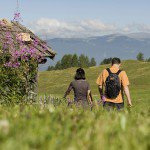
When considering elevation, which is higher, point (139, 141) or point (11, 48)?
point (11, 48)

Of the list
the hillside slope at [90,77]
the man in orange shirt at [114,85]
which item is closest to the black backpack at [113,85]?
the man in orange shirt at [114,85]

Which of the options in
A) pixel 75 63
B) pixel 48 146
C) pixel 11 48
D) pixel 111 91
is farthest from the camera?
pixel 75 63

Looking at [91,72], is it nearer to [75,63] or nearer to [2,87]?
[75,63]

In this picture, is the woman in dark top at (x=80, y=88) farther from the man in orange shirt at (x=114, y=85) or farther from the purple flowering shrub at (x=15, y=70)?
the purple flowering shrub at (x=15, y=70)

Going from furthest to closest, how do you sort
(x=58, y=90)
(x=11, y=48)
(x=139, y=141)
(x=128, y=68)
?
(x=128, y=68) → (x=58, y=90) → (x=11, y=48) → (x=139, y=141)

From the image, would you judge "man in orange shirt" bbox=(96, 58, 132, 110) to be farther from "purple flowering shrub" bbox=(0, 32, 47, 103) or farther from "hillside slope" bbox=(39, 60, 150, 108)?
"hillside slope" bbox=(39, 60, 150, 108)

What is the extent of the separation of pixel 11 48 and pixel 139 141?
11.2m

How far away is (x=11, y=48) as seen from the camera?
1323cm

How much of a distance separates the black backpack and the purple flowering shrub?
3504 mm

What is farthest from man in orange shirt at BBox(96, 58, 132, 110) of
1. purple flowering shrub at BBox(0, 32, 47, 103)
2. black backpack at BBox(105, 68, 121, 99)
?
purple flowering shrub at BBox(0, 32, 47, 103)

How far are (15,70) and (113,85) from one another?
13.7ft

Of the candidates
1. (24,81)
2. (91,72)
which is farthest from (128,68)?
(24,81)

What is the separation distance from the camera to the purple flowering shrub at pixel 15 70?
1262 cm

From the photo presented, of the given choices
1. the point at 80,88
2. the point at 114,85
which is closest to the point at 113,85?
the point at 114,85
